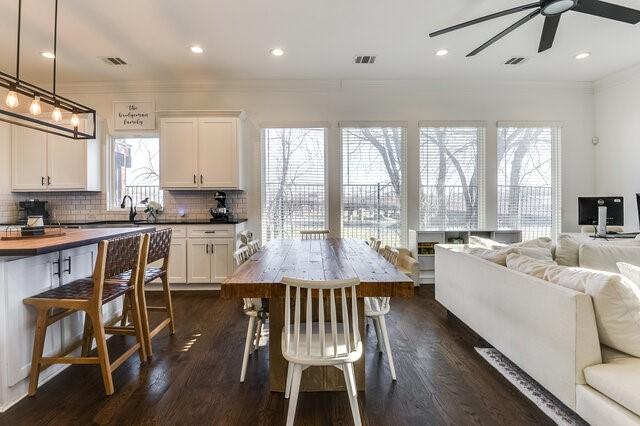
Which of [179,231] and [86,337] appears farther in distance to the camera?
[179,231]

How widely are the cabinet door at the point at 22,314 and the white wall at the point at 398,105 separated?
298 cm

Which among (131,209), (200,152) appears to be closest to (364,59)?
(200,152)

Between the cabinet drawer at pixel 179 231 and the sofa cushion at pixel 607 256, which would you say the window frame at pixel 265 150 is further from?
the sofa cushion at pixel 607 256

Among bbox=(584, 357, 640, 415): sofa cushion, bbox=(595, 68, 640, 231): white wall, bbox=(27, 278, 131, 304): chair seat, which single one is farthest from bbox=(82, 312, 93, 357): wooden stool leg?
bbox=(595, 68, 640, 231): white wall

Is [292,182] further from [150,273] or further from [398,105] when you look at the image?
[150,273]

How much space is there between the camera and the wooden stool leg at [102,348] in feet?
6.68

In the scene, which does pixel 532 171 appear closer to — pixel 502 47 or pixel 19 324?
pixel 502 47

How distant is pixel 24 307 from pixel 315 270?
1819 mm

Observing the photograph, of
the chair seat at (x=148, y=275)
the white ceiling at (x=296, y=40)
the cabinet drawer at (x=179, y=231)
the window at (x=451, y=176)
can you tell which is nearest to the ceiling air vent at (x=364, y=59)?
the white ceiling at (x=296, y=40)

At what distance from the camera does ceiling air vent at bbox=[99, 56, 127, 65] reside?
4055 millimetres

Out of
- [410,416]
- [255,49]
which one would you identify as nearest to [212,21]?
[255,49]

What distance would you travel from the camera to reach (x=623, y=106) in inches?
182

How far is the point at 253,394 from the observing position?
2.08 meters

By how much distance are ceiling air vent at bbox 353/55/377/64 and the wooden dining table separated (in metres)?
2.72
